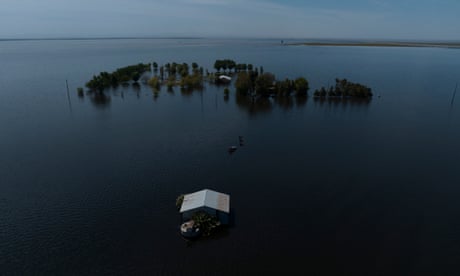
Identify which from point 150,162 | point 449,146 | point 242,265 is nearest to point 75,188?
point 150,162

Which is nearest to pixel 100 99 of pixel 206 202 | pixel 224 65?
pixel 224 65

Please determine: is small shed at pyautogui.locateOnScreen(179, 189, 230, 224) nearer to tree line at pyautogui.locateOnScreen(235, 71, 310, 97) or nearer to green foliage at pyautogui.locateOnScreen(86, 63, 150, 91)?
tree line at pyautogui.locateOnScreen(235, 71, 310, 97)

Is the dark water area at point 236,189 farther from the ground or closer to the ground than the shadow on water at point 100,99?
closer to the ground

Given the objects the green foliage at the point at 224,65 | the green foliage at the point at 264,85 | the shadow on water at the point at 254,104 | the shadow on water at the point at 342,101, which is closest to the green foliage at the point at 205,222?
the shadow on water at the point at 254,104

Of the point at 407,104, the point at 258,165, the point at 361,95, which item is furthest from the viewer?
the point at 361,95

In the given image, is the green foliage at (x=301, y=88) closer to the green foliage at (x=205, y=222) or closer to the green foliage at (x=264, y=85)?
the green foliage at (x=264, y=85)

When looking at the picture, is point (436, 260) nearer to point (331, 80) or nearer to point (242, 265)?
point (242, 265)

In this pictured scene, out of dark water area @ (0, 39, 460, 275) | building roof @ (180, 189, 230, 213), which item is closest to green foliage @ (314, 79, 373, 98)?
dark water area @ (0, 39, 460, 275)
